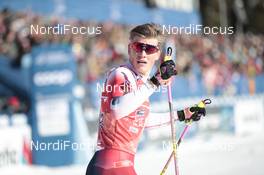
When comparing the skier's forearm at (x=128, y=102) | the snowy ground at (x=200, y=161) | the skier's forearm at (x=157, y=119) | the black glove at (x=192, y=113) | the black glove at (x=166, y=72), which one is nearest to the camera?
the skier's forearm at (x=128, y=102)

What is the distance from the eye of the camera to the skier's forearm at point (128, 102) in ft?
11.5

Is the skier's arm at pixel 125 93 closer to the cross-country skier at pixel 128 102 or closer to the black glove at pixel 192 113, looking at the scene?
the cross-country skier at pixel 128 102

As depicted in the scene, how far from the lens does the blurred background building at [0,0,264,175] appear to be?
905 cm

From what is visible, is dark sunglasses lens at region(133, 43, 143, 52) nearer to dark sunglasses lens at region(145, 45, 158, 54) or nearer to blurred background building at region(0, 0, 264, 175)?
dark sunglasses lens at region(145, 45, 158, 54)

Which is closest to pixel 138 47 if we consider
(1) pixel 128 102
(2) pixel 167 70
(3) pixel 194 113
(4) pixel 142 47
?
(4) pixel 142 47

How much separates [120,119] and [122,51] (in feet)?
25.2

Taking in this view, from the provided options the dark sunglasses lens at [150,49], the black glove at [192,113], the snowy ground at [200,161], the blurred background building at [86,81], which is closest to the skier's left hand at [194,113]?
the black glove at [192,113]

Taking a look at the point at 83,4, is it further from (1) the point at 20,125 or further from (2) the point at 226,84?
(1) the point at 20,125

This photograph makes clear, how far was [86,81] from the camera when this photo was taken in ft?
32.1

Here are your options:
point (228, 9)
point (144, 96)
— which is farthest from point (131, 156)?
point (228, 9)

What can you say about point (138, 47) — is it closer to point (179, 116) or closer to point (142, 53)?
point (142, 53)

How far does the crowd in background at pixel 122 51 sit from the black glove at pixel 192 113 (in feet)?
13.0

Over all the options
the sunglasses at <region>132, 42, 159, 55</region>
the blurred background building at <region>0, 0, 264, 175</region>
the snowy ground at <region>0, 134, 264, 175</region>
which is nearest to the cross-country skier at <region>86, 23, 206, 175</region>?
the sunglasses at <region>132, 42, 159, 55</region>

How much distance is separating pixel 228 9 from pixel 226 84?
1040cm
